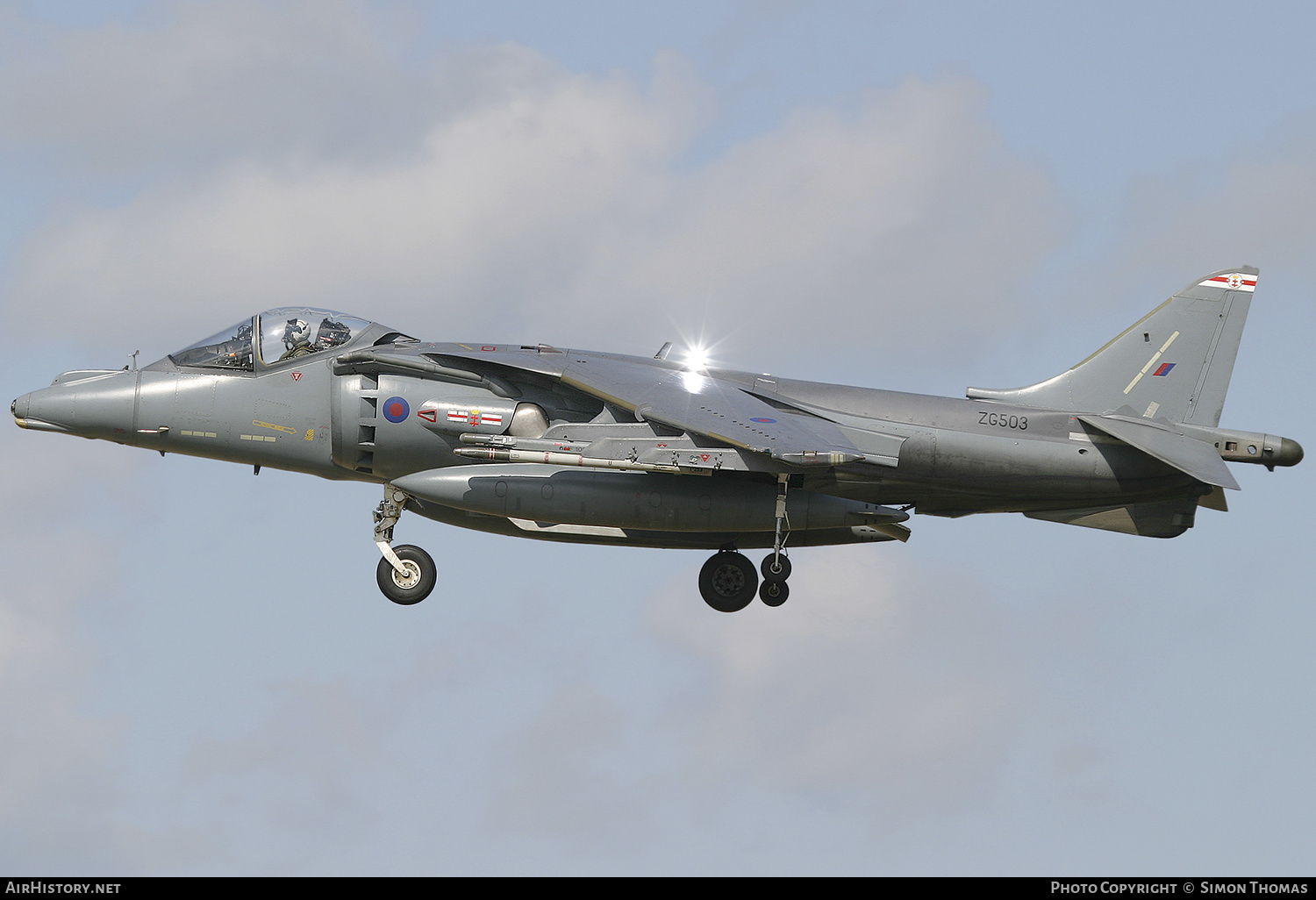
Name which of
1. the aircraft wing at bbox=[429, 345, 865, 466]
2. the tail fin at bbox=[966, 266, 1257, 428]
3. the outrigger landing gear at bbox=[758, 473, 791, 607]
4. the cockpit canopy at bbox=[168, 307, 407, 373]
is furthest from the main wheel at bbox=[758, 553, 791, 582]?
the cockpit canopy at bbox=[168, 307, 407, 373]

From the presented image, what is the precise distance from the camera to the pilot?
23.7 metres

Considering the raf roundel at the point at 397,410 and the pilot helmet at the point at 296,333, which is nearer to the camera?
the raf roundel at the point at 397,410

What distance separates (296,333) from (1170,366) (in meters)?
12.9

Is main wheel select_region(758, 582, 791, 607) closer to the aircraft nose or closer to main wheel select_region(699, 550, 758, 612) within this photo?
main wheel select_region(699, 550, 758, 612)

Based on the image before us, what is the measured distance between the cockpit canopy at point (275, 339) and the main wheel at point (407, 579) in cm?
324

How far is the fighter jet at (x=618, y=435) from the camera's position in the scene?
2267 centimetres

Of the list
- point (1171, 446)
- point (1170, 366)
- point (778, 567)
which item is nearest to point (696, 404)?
point (778, 567)

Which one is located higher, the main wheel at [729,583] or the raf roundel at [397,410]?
the raf roundel at [397,410]

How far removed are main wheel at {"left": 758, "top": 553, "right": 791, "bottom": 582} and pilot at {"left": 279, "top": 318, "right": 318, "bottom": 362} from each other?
7177mm

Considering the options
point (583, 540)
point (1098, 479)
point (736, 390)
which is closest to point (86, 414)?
point (583, 540)

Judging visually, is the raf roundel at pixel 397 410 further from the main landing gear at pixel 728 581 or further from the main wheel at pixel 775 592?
the main wheel at pixel 775 592

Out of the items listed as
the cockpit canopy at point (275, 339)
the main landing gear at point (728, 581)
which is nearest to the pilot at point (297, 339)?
the cockpit canopy at point (275, 339)
